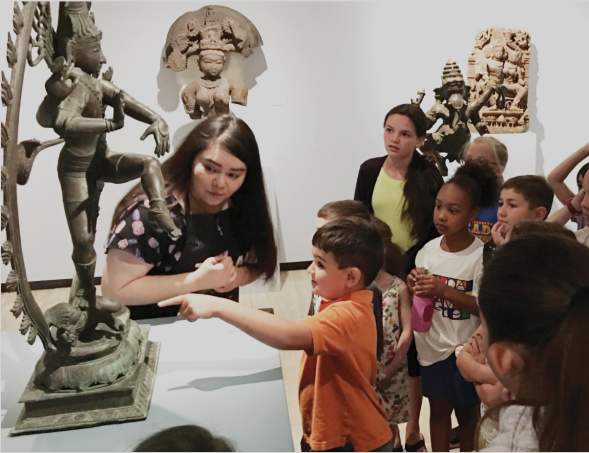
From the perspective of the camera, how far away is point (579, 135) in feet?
10.9

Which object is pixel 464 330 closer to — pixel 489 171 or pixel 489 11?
pixel 489 171

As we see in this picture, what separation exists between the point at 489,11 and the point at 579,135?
3.13 feet

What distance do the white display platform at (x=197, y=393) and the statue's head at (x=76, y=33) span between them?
0.59 m

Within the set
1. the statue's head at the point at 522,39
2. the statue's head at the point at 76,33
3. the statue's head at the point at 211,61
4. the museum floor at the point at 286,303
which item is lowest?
the museum floor at the point at 286,303

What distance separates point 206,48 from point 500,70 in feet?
5.34

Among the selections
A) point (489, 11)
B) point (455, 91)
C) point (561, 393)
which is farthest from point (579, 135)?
point (561, 393)

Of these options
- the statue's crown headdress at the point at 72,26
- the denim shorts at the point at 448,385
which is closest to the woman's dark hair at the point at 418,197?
the denim shorts at the point at 448,385

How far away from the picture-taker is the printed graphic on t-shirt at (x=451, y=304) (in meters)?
1.38

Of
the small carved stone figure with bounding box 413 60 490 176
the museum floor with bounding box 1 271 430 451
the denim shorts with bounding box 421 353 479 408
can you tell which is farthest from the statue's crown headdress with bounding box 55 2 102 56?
the small carved stone figure with bounding box 413 60 490 176

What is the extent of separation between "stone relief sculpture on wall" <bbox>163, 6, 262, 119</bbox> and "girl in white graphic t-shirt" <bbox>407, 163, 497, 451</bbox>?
1.62 meters

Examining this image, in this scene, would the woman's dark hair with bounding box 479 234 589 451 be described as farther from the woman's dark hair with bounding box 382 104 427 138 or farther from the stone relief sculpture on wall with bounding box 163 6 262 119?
the stone relief sculpture on wall with bounding box 163 6 262 119

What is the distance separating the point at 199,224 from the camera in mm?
1085

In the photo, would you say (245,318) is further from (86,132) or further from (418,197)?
(418,197)

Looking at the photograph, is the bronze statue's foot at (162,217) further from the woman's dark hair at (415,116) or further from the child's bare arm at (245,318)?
the woman's dark hair at (415,116)
